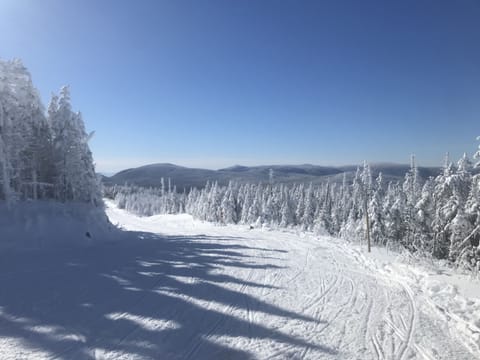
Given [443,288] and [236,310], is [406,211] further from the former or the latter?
[236,310]

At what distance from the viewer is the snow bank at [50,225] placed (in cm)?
1791

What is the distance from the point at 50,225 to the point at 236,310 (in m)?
18.1

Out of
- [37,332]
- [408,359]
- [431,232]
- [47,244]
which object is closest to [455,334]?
[408,359]

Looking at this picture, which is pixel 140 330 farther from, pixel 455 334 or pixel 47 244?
pixel 47 244

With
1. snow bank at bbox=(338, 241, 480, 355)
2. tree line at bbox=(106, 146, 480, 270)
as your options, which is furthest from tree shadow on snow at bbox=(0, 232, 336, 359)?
tree line at bbox=(106, 146, 480, 270)

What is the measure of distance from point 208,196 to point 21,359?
57729 mm

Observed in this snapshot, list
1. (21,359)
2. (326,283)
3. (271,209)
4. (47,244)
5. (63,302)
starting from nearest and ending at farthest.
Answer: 1. (21,359)
2. (63,302)
3. (326,283)
4. (47,244)
5. (271,209)

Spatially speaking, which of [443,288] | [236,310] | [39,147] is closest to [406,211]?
[443,288]

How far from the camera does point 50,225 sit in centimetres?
2042

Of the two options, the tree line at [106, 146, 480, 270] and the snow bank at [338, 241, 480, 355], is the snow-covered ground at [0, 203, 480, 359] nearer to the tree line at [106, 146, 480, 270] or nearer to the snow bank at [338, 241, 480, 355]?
the snow bank at [338, 241, 480, 355]

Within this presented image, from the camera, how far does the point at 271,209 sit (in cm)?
5228

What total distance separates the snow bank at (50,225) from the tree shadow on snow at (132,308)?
362 cm

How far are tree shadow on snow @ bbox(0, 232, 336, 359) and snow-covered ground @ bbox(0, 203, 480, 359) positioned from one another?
3 centimetres

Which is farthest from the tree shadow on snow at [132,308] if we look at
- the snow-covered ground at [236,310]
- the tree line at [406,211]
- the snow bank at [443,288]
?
the tree line at [406,211]
